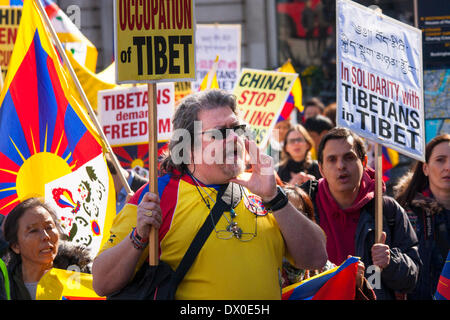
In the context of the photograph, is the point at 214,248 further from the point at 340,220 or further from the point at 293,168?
the point at 293,168

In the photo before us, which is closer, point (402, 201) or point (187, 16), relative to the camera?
point (187, 16)

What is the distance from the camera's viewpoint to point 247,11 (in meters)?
15.7

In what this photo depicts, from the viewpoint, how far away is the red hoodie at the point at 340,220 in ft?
13.7

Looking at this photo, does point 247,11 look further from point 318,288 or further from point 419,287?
point 318,288

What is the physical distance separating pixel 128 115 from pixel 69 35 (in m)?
1.17

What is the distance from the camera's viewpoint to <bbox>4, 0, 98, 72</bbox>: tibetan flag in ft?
23.0

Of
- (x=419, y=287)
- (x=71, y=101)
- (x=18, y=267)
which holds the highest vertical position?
(x=71, y=101)

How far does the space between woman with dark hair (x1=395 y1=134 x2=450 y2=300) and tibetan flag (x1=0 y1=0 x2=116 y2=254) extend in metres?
1.74

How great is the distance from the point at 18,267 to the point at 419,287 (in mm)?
2154

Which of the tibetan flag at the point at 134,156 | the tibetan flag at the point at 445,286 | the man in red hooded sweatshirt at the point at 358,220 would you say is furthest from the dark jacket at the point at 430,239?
the tibetan flag at the point at 134,156

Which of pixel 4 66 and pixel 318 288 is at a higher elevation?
pixel 4 66

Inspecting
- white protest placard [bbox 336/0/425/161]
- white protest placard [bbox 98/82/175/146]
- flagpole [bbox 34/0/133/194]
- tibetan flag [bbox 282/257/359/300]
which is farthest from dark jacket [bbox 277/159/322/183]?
tibetan flag [bbox 282/257/359/300]

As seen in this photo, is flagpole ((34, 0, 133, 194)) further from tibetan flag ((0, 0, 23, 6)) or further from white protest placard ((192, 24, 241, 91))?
white protest placard ((192, 24, 241, 91))
